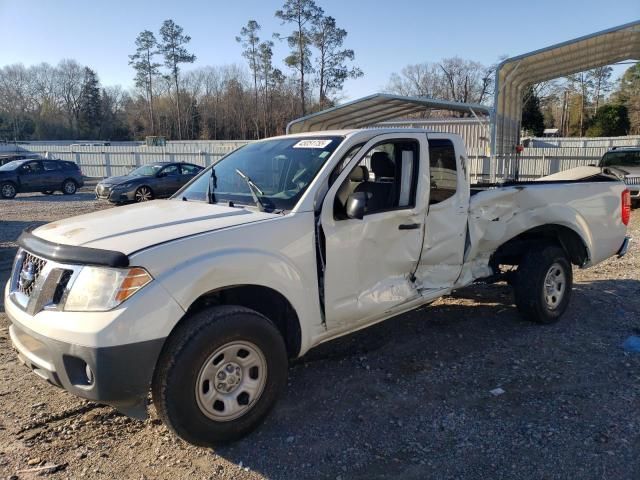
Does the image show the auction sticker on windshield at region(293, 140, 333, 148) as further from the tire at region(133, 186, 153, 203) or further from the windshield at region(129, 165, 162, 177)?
the windshield at region(129, 165, 162, 177)

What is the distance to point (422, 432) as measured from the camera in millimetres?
3361

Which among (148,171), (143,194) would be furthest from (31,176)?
(143,194)

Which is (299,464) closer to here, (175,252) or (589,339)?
(175,252)

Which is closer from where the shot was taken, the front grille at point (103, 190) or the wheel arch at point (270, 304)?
the wheel arch at point (270, 304)

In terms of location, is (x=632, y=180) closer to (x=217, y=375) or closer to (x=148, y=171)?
(x=217, y=375)

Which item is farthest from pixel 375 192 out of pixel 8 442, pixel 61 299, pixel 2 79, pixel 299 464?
pixel 2 79

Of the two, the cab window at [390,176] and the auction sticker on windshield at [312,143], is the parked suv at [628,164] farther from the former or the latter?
the auction sticker on windshield at [312,143]

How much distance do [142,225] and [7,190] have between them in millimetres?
20872

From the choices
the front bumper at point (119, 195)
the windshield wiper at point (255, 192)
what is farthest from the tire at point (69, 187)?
the windshield wiper at point (255, 192)

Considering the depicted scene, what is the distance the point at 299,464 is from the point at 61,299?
5.47ft

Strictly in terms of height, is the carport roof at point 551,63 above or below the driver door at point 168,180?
above

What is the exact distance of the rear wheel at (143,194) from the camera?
1698 cm

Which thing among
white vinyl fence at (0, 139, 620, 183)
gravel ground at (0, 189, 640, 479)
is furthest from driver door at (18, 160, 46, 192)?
gravel ground at (0, 189, 640, 479)

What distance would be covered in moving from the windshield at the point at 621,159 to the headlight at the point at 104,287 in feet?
50.6
